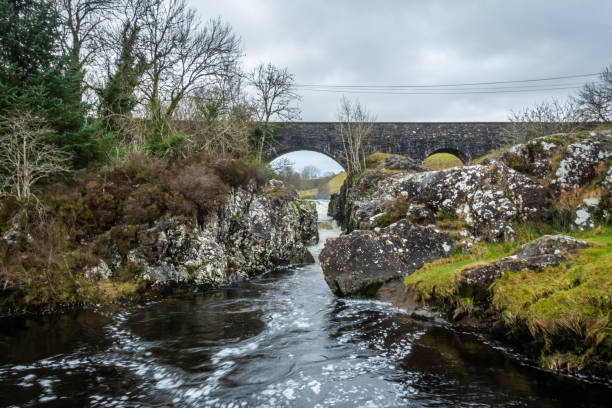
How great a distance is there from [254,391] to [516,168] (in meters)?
8.49

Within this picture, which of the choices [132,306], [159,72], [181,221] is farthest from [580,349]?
[159,72]

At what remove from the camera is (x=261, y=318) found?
22.9 feet

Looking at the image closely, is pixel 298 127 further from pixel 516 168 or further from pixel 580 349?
pixel 580 349

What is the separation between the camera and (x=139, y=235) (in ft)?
29.9

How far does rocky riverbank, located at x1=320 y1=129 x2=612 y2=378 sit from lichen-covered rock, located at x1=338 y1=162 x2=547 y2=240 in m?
0.02

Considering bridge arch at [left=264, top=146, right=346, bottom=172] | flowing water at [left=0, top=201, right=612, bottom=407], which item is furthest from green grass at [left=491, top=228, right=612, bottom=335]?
bridge arch at [left=264, top=146, right=346, bottom=172]

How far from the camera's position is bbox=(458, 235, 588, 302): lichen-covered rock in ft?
17.3

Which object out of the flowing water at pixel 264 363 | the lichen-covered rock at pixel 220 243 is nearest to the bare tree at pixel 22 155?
the lichen-covered rock at pixel 220 243

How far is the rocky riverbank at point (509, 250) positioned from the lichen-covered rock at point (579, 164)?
2 cm

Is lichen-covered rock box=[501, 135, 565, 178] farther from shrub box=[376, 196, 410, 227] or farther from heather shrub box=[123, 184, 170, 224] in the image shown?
heather shrub box=[123, 184, 170, 224]

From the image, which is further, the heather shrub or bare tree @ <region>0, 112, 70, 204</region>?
the heather shrub

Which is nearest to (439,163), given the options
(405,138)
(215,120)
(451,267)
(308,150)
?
(405,138)

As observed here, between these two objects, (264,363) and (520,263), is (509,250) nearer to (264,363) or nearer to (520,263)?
(520,263)

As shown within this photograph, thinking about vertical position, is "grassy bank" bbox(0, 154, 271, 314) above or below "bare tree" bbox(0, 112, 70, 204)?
below
